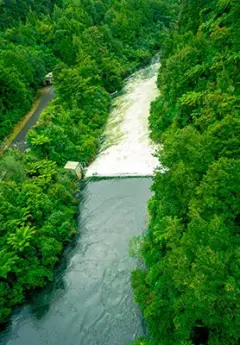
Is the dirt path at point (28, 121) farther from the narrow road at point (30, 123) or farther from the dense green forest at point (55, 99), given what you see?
the dense green forest at point (55, 99)

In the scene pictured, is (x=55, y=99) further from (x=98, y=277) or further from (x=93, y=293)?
(x=93, y=293)

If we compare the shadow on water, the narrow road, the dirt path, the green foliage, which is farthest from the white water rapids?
the shadow on water

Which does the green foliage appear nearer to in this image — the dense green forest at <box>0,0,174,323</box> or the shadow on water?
→ the dense green forest at <box>0,0,174,323</box>

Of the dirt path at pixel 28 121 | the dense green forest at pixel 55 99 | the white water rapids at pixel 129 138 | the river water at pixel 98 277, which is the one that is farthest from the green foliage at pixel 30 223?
the dirt path at pixel 28 121

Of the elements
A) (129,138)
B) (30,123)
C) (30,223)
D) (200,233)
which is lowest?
(129,138)

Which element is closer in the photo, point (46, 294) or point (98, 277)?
point (46, 294)

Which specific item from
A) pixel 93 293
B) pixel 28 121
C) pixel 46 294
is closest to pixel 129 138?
pixel 28 121

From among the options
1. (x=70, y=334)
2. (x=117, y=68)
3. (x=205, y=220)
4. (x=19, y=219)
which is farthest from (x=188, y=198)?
(x=117, y=68)
